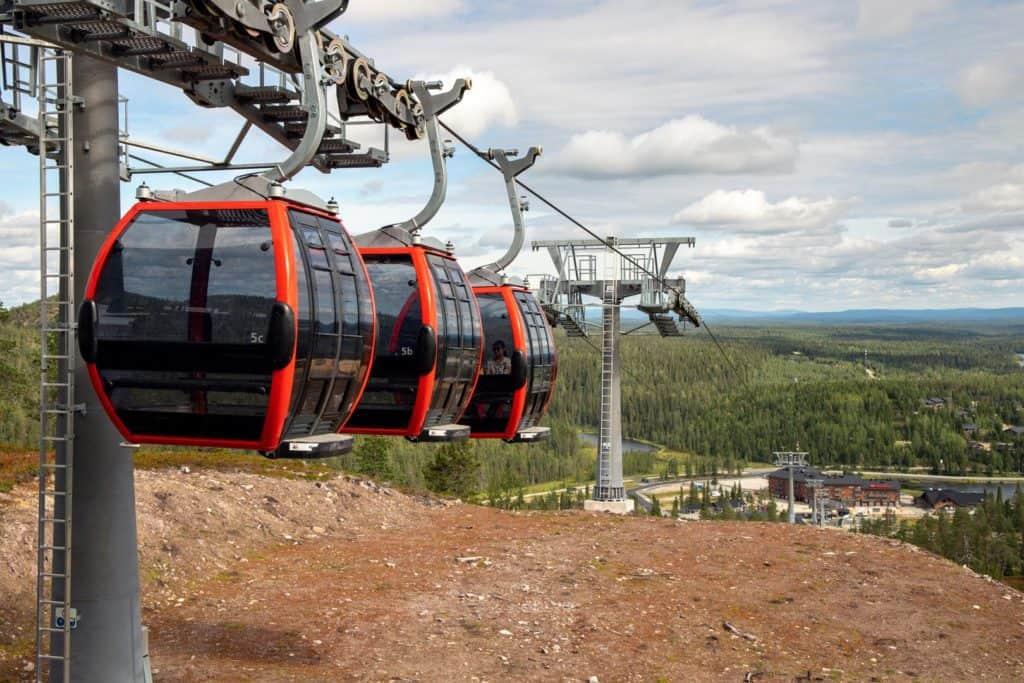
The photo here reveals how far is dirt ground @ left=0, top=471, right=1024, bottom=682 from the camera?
12.5 meters

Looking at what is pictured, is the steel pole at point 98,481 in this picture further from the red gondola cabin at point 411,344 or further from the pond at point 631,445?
the pond at point 631,445

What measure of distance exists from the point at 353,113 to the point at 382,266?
58.1 inches

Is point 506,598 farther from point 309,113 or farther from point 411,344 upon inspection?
point 309,113

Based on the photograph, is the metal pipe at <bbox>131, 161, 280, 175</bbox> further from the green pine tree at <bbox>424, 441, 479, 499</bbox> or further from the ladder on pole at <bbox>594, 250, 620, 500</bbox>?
the green pine tree at <bbox>424, 441, 479, 499</bbox>

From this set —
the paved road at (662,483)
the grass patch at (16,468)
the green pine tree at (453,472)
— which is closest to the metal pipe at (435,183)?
the grass patch at (16,468)

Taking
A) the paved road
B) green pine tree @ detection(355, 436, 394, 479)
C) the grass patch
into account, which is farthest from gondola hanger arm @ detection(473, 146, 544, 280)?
the paved road

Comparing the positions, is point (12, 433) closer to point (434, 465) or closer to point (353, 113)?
point (434, 465)

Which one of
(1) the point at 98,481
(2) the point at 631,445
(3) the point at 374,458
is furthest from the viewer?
(2) the point at 631,445

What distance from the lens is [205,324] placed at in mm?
6734

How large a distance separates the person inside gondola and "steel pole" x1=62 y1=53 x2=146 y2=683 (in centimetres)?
463

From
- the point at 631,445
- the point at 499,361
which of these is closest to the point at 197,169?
the point at 499,361

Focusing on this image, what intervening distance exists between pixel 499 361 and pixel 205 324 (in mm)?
5302

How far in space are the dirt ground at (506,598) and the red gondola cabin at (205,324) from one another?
18.3 ft

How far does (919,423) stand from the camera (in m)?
186
